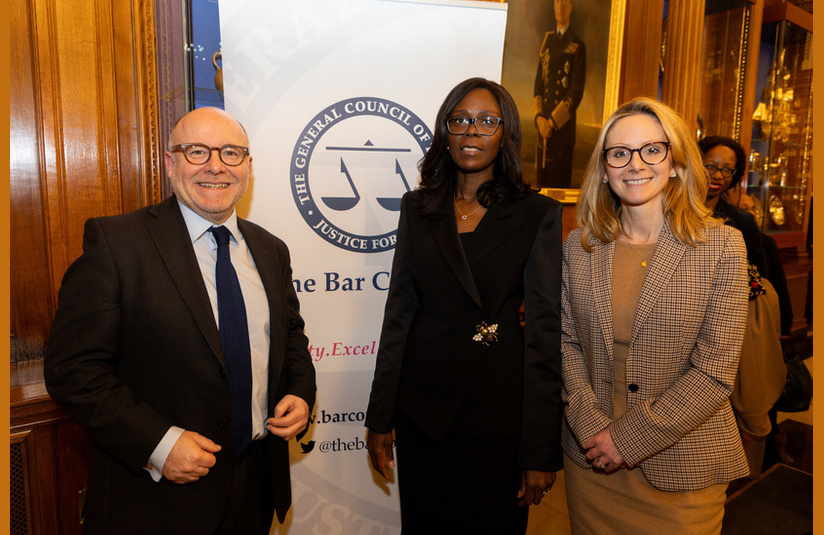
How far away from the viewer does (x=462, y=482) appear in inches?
67.7

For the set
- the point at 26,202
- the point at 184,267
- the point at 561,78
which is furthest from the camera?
the point at 561,78

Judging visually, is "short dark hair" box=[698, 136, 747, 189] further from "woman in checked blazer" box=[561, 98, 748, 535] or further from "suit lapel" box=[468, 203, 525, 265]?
"suit lapel" box=[468, 203, 525, 265]

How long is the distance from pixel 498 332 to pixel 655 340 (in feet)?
1.52

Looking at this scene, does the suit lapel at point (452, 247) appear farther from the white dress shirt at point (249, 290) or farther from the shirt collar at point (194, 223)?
the shirt collar at point (194, 223)

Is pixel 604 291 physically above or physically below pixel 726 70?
below

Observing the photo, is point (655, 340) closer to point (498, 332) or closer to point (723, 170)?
point (498, 332)

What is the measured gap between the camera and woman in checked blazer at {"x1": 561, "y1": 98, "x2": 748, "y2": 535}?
148cm

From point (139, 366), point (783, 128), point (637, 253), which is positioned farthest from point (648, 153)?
point (783, 128)

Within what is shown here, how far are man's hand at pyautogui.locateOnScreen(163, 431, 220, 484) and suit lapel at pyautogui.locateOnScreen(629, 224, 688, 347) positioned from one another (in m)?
1.23

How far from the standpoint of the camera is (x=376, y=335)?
7.60 ft

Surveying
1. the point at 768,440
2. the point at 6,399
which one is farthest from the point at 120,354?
the point at 768,440

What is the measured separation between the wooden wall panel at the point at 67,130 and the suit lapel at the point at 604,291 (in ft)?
6.28

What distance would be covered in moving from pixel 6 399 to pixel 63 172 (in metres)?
0.94

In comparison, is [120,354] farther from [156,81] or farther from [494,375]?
[156,81]
